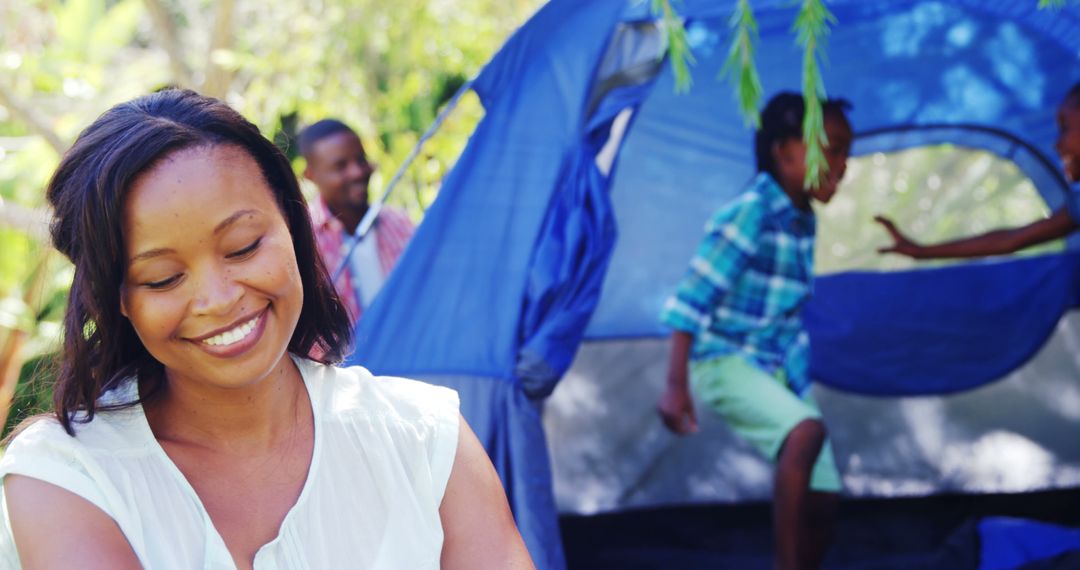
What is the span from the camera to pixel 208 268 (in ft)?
4.63

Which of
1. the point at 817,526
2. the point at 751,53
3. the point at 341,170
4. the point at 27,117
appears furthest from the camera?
the point at 27,117

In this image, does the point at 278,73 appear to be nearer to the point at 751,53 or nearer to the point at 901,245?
the point at 901,245

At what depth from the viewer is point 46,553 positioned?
4.38 ft

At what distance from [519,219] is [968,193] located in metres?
1.76

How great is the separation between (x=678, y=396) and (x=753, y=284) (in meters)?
0.36

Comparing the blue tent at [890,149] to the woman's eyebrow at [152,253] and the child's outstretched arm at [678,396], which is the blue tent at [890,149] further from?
the woman's eyebrow at [152,253]

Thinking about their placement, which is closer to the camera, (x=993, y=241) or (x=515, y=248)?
(x=515, y=248)

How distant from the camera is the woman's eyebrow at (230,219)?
1.41m

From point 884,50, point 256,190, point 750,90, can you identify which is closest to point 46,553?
point 256,190

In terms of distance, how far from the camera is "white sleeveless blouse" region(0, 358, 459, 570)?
1.39 m

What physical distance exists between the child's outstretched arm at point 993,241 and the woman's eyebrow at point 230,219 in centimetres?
244

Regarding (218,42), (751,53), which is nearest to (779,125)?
(751,53)

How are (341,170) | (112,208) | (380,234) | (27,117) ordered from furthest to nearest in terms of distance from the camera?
1. (27,117)
2. (341,170)
3. (380,234)
4. (112,208)

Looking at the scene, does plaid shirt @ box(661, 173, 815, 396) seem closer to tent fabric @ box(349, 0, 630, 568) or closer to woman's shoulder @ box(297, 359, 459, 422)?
tent fabric @ box(349, 0, 630, 568)
